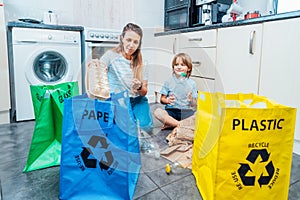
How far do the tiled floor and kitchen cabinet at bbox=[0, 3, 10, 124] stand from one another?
2.07 feet

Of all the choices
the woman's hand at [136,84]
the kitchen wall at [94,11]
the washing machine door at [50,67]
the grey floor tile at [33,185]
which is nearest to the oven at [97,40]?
the washing machine door at [50,67]

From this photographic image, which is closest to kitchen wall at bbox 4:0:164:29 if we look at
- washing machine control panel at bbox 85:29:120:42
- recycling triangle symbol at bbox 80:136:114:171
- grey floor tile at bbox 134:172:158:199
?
washing machine control panel at bbox 85:29:120:42

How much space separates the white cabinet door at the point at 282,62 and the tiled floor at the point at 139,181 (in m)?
0.37

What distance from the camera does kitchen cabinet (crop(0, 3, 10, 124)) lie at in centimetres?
176

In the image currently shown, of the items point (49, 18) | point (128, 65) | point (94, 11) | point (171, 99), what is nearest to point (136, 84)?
point (128, 65)

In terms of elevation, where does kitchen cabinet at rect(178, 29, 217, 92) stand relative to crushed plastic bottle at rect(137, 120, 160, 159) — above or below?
above

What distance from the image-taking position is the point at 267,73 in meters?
1.45

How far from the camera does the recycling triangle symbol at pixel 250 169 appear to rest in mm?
767

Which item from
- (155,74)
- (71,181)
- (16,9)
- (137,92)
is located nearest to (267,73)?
(155,74)

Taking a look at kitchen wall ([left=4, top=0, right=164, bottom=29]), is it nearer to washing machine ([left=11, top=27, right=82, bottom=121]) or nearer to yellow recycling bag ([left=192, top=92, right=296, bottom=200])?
washing machine ([left=11, top=27, right=82, bottom=121])

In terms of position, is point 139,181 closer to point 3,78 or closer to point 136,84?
point 136,84

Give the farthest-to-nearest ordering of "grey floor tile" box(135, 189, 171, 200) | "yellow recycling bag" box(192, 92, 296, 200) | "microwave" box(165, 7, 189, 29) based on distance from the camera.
Result: 1. "microwave" box(165, 7, 189, 29)
2. "grey floor tile" box(135, 189, 171, 200)
3. "yellow recycling bag" box(192, 92, 296, 200)

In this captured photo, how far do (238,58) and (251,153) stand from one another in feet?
3.47

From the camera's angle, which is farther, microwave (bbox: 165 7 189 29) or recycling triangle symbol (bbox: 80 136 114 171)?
microwave (bbox: 165 7 189 29)
